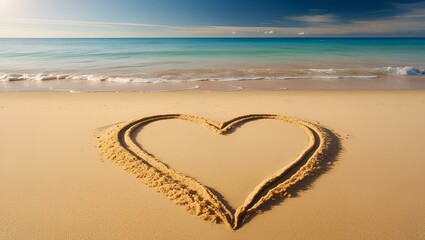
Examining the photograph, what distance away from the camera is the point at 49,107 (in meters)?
7.52

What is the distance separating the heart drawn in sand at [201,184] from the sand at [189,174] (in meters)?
0.10

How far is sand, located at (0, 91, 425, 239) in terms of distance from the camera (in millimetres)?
3092

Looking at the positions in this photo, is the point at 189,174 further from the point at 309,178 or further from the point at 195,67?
the point at 195,67

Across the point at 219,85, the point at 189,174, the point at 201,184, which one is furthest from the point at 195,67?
the point at 201,184

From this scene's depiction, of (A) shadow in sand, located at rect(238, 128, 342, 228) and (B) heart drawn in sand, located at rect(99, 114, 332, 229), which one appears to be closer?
(B) heart drawn in sand, located at rect(99, 114, 332, 229)

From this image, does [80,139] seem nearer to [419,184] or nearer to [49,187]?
[49,187]

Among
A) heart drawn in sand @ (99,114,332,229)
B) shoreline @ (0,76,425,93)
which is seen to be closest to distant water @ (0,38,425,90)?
shoreline @ (0,76,425,93)

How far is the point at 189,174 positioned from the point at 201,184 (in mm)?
368

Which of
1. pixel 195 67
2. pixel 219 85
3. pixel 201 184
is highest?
pixel 195 67

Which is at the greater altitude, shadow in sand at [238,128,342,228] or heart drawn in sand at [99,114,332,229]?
heart drawn in sand at [99,114,332,229]

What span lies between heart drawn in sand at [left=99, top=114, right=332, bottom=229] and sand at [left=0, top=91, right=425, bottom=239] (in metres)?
0.10

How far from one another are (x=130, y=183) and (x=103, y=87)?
7971 millimetres

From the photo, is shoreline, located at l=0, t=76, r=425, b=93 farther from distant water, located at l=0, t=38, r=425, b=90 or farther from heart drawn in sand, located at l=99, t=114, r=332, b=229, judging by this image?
heart drawn in sand, located at l=99, t=114, r=332, b=229

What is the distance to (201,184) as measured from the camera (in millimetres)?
3898
